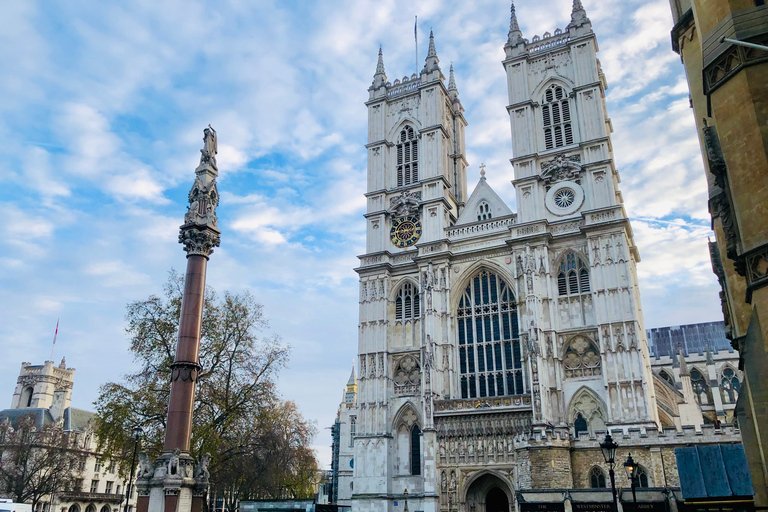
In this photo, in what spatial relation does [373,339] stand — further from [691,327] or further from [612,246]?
[691,327]

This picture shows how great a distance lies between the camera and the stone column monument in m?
17.0

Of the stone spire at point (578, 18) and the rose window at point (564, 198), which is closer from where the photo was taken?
the rose window at point (564, 198)

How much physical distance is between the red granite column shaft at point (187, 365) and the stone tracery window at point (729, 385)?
47.2 m

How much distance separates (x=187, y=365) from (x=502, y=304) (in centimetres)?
2318

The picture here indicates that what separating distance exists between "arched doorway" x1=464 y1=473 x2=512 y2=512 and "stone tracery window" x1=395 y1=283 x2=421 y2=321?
10.8 metres

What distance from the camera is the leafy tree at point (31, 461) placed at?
40.3 meters

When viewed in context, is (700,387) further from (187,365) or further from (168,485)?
(168,485)

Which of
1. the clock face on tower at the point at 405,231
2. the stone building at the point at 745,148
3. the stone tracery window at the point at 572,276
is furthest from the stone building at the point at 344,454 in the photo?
the stone building at the point at 745,148

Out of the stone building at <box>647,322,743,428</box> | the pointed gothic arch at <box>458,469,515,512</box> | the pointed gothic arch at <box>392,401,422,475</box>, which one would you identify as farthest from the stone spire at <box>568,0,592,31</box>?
the pointed gothic arch at <box>458,469,515,512</box>

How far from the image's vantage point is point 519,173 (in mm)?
39375

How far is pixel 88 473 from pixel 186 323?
153ft

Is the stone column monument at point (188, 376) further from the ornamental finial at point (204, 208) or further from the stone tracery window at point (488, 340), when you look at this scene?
the stone tracery window at point (488, 340)

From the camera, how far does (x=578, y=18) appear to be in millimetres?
40844

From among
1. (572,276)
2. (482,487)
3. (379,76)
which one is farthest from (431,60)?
(482,487)
